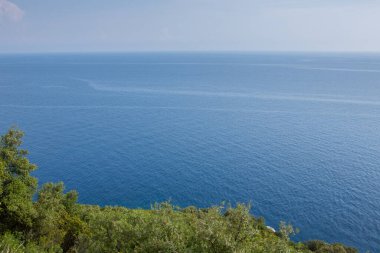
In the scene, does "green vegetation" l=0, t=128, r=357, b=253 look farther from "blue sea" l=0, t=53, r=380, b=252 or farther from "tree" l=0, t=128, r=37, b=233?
"blue sea" l=0, t=53, r=380, b=252

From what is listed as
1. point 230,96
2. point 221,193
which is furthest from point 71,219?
point 230,96

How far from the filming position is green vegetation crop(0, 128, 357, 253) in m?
21.9

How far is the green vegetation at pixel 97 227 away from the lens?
21.9 m

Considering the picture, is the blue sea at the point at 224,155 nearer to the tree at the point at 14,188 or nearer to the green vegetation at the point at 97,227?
the green vegetation at the point at 97,227

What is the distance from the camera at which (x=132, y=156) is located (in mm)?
95250

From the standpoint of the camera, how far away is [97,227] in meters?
31.6

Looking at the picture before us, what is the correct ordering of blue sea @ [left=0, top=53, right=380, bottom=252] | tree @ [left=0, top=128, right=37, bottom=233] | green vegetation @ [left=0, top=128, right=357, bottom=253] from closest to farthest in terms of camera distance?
green vegetation @ [left=0, top=128, right=357, bottom=253] → tree @ [left=0, top=128, right=37, bottom=233] → blue sea @ [left=0, top=53, right=380, bottom=252]

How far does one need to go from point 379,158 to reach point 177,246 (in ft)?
290

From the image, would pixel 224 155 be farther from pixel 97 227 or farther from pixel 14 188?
pixel 14 188

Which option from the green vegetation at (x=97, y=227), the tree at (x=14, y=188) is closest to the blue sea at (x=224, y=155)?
the green vegetation at (x=97, y=227)

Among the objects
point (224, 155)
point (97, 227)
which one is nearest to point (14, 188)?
point (97, 227)

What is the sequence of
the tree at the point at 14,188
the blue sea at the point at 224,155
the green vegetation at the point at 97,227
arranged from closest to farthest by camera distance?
1. the green vegetation at the point at 97,227
2. the tree at the point at 14,188
3. the blue sea at the point at 224,155

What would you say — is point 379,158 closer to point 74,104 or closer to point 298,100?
point 298,100

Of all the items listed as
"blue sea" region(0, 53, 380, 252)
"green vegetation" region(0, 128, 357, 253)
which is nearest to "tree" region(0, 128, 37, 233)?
"green vegetation" region(0, 128, 357, 253)
